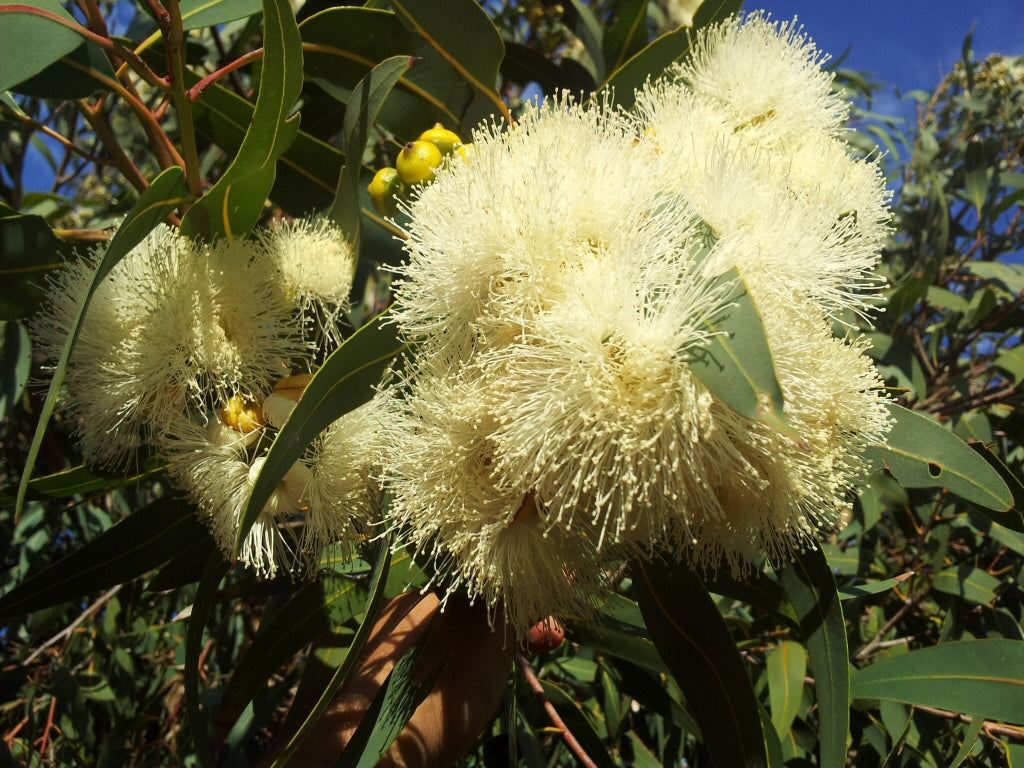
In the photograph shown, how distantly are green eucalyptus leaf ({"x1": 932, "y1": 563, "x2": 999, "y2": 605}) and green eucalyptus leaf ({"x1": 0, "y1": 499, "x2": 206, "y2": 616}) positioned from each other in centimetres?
202

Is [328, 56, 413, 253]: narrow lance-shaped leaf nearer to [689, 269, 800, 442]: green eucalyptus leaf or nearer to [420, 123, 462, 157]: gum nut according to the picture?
[420, 123, 462, 157]: gum nut

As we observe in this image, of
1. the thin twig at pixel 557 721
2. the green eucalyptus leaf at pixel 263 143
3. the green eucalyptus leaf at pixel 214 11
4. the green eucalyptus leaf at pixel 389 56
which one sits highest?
the green eucalyptus leaf at pixel 214 11

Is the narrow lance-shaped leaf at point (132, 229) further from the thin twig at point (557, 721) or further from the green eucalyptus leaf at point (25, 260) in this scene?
the thin twig at point (557, 721)

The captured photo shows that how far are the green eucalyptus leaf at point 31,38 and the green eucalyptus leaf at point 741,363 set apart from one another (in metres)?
1.03

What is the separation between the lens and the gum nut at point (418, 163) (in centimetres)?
124

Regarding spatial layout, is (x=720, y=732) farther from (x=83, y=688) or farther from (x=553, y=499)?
(x=83, y=688)

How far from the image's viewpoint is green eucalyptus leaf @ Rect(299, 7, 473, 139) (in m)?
1.32

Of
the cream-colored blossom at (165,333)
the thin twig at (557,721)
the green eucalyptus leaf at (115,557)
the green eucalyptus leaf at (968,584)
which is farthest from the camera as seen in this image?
the green eucalyptus leaf at (968,584)

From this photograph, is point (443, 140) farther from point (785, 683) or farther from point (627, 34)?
point (785, 683)

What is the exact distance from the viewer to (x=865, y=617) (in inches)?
102

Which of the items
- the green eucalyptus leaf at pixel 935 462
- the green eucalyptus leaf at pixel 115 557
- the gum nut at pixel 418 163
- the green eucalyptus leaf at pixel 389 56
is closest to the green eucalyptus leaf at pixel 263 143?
the gum nut at pixel 418 163

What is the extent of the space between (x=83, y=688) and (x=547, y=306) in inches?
85.6

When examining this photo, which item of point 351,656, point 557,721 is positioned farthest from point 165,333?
point 557,721

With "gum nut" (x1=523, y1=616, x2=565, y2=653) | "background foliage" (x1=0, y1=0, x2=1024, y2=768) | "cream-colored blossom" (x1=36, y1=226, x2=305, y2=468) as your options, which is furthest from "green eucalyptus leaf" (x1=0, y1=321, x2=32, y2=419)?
"gum nut" (x1=523, y1=616, x2=565, y2=653)
